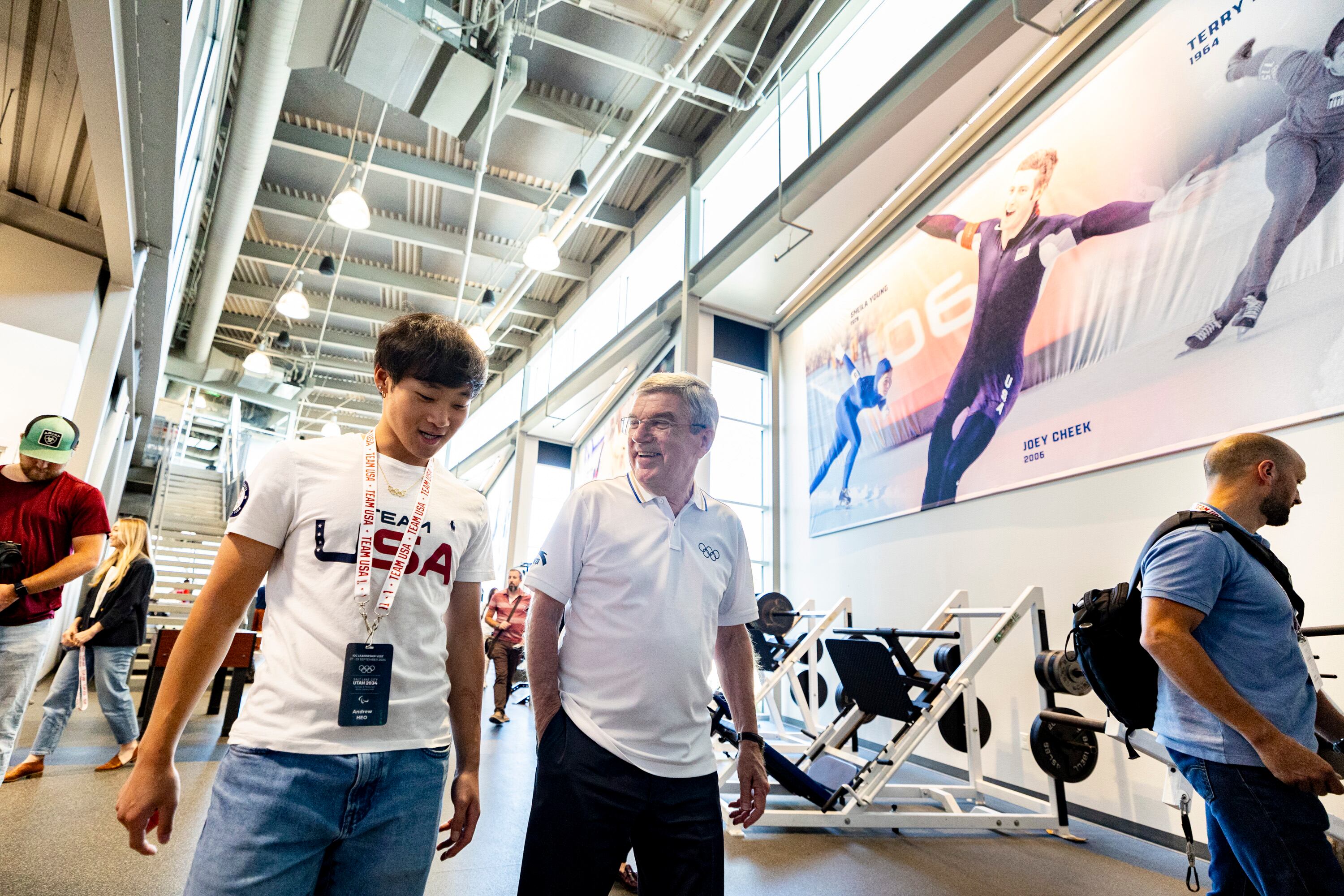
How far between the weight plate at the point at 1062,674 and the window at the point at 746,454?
4.79m

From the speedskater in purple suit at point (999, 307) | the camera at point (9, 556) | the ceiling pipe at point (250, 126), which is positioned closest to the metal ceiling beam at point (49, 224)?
the ceiling pipe at point (250, 126)

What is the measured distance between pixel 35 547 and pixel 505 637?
484 cm

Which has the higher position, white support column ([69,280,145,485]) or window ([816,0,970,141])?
window ([816,0,970,141])

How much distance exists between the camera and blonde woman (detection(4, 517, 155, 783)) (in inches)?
153

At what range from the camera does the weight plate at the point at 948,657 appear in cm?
406

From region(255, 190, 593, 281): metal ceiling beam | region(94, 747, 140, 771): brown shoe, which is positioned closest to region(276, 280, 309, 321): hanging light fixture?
region(255, 190, 593, 281): metal ceiling beam

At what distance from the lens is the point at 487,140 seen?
7133 mm

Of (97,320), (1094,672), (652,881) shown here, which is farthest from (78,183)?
(1094,672)

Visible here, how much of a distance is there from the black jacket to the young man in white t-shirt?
3.92 meters

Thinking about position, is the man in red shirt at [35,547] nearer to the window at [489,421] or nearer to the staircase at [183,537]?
the staircase at [183,537]

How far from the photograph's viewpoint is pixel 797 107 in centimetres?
703

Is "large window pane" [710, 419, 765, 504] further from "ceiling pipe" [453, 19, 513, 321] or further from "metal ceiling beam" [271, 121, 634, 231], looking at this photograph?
"ceiling pipe" [453, 19, 513, 321]

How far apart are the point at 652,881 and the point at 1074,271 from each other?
459 cm

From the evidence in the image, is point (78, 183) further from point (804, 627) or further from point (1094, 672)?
point (804, 627)
